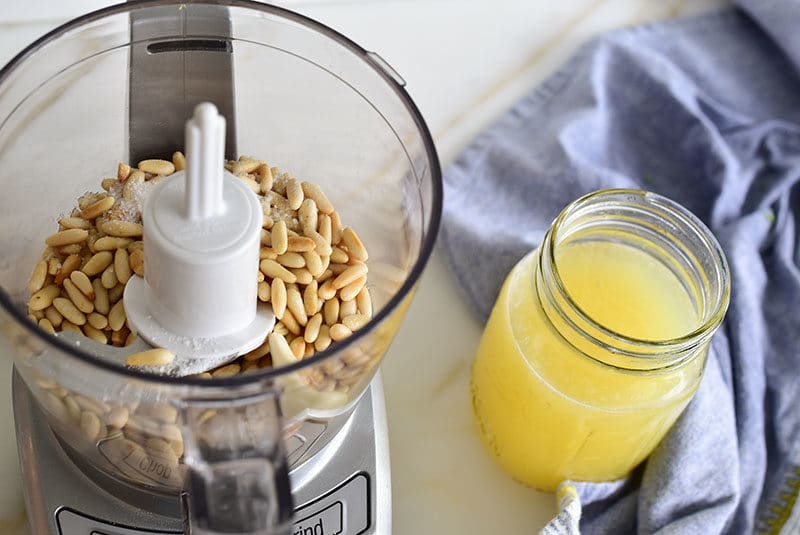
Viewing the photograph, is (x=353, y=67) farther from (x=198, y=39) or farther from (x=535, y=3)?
(x=535, y=3)

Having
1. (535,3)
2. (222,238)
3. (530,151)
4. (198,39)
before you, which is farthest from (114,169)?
(535,3)

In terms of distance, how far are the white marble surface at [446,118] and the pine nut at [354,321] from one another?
15 centimetres

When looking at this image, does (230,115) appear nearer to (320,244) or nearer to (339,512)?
(320,244)

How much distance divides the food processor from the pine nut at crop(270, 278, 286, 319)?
6 centimetres

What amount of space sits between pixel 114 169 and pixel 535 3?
44 cm

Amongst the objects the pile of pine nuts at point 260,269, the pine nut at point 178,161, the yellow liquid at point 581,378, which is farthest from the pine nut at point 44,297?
the yellow liquid at point 581,378

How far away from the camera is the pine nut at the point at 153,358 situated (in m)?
0.53

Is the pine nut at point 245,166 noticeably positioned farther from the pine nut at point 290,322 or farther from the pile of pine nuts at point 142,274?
the pine nut at point 290,322

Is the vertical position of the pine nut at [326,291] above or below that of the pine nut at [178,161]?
below

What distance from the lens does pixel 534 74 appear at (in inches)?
35.0

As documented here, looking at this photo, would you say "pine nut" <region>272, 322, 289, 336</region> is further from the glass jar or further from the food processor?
the glass jar

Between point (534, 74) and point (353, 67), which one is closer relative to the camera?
point (353, 67)

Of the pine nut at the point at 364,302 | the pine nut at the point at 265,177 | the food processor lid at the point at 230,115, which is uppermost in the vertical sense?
the food processor lid at the point at 230,115

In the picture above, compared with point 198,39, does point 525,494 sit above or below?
below
